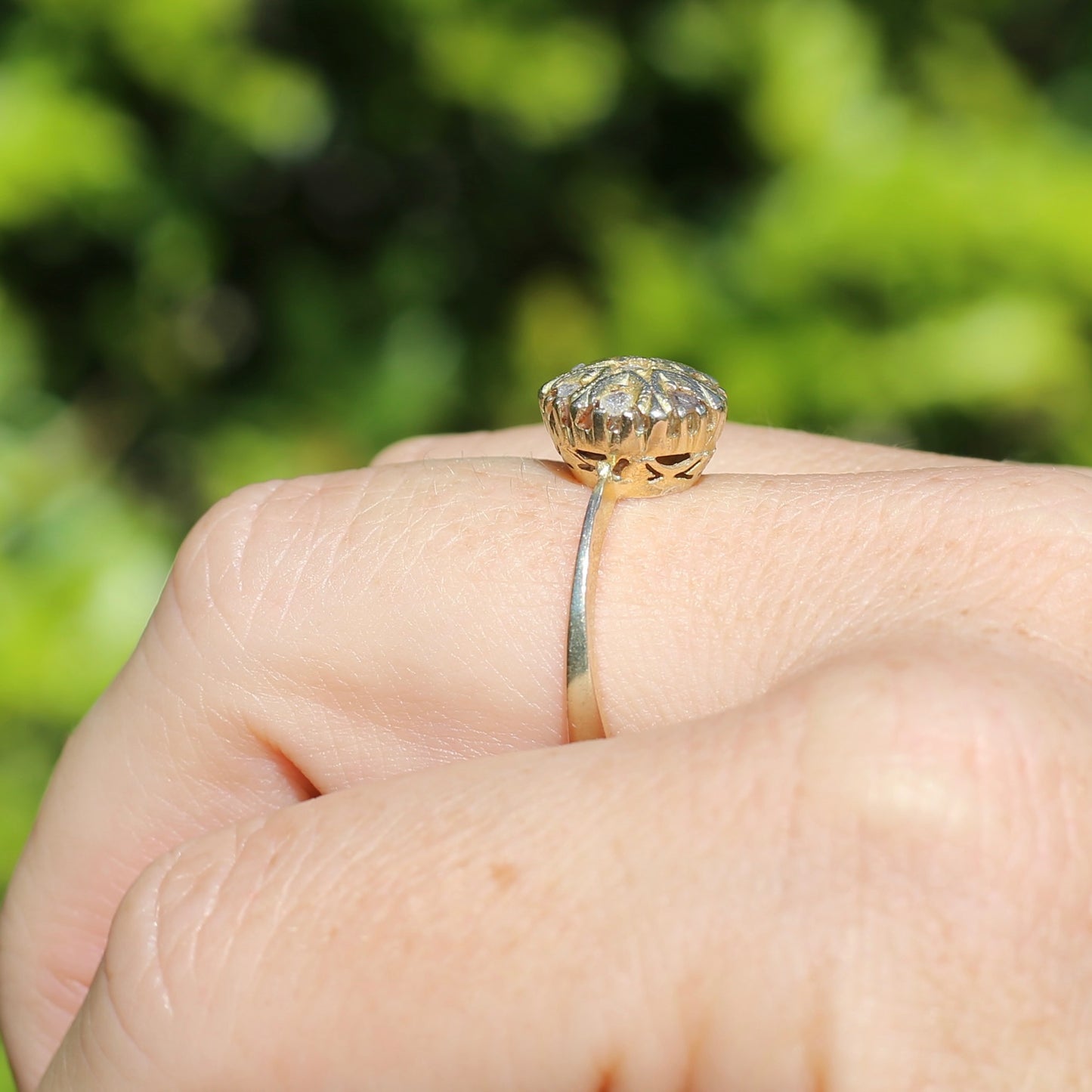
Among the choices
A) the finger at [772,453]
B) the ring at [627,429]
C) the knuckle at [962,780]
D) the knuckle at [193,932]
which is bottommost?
the knuckle at [193,932]

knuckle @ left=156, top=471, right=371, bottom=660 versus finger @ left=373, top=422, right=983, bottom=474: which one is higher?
finger @ left=373, top=422, right=983, bottom=474

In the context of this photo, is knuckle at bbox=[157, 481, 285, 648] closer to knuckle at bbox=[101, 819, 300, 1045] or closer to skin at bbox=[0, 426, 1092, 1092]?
skin at bbox=[0, 426, 1092, 1092]

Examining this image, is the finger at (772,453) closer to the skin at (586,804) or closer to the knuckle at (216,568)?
the skin at (586,804)

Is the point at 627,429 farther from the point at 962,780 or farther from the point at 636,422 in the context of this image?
the point at 962,780

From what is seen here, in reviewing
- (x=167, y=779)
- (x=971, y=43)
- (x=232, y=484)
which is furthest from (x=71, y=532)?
(x=971, y=43)

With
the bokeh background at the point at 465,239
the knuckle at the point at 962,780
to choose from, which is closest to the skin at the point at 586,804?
the knuckle at the point at 962,780

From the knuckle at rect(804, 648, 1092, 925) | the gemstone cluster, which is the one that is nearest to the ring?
the gemstone cluster

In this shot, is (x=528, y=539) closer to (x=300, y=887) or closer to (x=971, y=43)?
(x=300, y=887)
